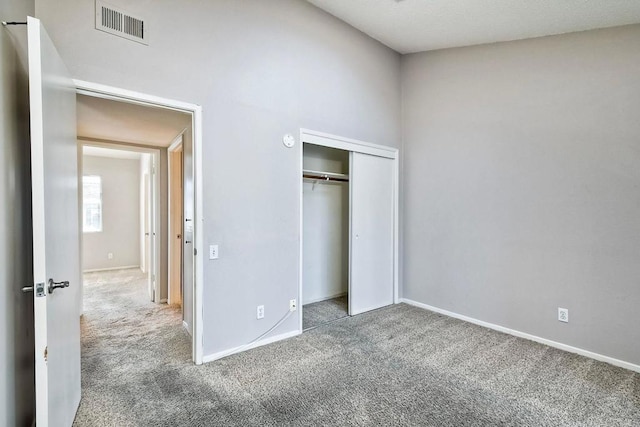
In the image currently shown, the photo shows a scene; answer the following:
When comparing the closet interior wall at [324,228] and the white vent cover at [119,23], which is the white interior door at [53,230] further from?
the closet interior wall at [324,228]

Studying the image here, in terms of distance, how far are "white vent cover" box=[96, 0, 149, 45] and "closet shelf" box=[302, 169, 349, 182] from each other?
214 centimetres

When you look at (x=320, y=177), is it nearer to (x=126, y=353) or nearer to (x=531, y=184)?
(x=531, y=184)

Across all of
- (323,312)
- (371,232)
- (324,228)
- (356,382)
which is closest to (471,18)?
(371,232)

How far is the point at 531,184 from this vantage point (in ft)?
10.6

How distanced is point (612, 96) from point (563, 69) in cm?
49

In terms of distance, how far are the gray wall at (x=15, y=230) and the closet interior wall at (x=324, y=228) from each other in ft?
9.41

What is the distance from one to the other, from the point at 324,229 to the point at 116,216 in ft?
17.6

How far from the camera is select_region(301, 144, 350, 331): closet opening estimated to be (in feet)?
14.2

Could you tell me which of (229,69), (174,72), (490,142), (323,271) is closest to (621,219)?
(490,142)

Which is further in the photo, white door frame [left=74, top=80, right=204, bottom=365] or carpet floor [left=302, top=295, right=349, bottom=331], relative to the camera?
carpet floor [left=302, top=295, right=349, bottom=331]

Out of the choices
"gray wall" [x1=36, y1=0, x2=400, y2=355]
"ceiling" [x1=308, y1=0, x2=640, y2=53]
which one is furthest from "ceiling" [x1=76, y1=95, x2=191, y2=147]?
"ceiling" [x1=308, y1=0, x2=640, y2=53]

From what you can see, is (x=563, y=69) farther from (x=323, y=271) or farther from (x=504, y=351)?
(x=323, y=271)

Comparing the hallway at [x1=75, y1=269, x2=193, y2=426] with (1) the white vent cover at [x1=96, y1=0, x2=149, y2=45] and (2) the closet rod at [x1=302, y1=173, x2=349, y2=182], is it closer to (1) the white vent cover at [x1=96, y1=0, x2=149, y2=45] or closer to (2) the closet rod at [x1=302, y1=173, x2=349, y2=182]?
(2) the closet rod at [x1=302, y1=173, x2=349, y2=182]

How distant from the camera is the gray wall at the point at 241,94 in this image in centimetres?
232
